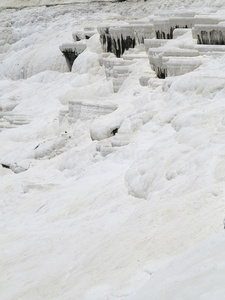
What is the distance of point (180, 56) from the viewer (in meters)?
13.3

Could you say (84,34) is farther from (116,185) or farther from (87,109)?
(116,185)

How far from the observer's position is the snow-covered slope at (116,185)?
4.92 metres

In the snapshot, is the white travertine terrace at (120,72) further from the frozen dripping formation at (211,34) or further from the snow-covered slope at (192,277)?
the snow-covered slope at (192,277)

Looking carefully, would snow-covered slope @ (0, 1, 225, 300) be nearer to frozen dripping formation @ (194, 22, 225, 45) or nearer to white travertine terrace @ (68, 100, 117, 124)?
white travertine terrace @ (68, 100, 117, 124)

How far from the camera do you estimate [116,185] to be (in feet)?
26.5

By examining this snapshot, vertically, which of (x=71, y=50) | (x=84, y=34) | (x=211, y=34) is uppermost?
(x=211, y=34)

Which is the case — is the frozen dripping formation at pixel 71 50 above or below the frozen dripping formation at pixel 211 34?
below

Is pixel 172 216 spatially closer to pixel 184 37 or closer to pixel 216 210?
pixel 216 210

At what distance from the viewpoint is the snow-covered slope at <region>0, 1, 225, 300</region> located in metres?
4.92

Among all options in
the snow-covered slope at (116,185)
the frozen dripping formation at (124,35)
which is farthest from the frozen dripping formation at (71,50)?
the snow-covered slope at (116,185)

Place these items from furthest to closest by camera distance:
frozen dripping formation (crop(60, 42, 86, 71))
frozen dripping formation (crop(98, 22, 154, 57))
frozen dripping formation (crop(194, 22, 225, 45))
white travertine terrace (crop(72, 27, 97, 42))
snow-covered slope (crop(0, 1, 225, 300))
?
white travertine terrace (crop(72, 27, 97, 42))
frozen dripping formation (crop(60, 42, 86, 71))
frozen dripping formation (crop(98, 22, 154, 57))
frozen dripping formation (crop(194, 22, 225, 45))
snow-covered slope (crop(0, 1, 225, 300))

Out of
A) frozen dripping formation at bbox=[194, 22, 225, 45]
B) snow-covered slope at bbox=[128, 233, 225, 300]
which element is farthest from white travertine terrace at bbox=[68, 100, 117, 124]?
snow-covered slope at bbox=[128, 233, 225, 300]

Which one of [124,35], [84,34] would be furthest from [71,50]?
[124,35]

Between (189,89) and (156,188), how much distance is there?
412 centimetres
